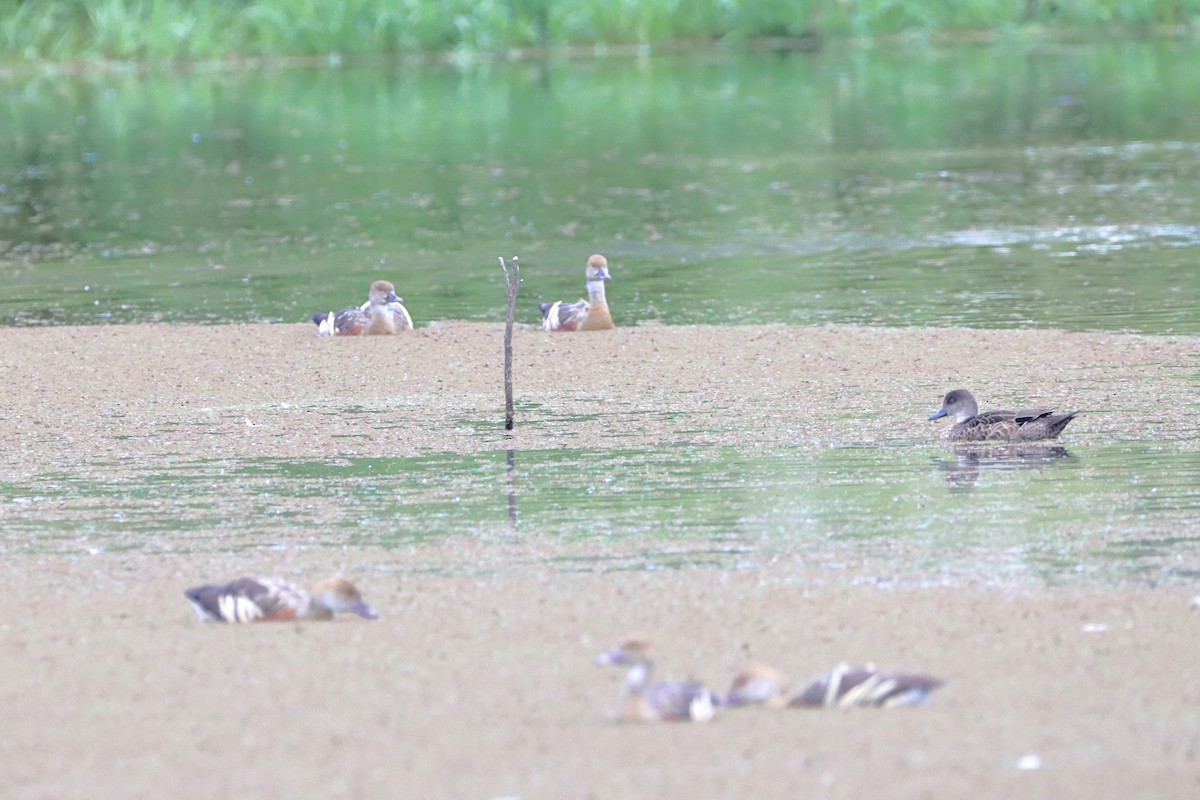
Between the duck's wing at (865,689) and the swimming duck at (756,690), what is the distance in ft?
0.21

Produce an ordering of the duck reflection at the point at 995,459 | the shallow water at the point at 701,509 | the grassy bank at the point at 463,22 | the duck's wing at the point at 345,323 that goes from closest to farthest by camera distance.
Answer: the shallow water at the point at 701,509 < the duck reflection at the point at 995,459 < the duck's wing at the point at 345,323 < the grassy bank at the point at 463,22

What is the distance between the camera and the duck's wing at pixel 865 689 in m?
6.12

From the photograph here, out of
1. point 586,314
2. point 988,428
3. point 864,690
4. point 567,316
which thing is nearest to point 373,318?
point 567,316

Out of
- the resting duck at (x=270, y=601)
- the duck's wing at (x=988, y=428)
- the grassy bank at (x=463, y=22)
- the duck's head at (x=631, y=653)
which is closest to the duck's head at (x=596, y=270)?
the duck's wing at (x=988, y=428)

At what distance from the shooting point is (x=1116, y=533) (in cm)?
824

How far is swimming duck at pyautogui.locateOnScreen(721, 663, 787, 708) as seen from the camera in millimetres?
6180

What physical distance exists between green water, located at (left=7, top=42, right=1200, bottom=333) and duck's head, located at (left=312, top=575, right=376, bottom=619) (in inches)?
295

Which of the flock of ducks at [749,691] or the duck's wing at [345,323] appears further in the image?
the duck's wing at [345,323]

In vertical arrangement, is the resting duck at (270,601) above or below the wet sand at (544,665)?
above

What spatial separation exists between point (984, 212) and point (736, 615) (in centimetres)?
1394

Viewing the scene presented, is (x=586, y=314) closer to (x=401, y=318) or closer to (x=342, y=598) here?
(x=401, y=318)

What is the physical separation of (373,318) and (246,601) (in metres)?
7.07

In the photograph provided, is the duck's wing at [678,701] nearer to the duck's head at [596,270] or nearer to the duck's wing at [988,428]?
the duck's wing at [988,428]

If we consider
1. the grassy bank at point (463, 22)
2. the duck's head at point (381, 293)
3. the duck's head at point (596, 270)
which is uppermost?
the grassy bank at point (463, 22)
